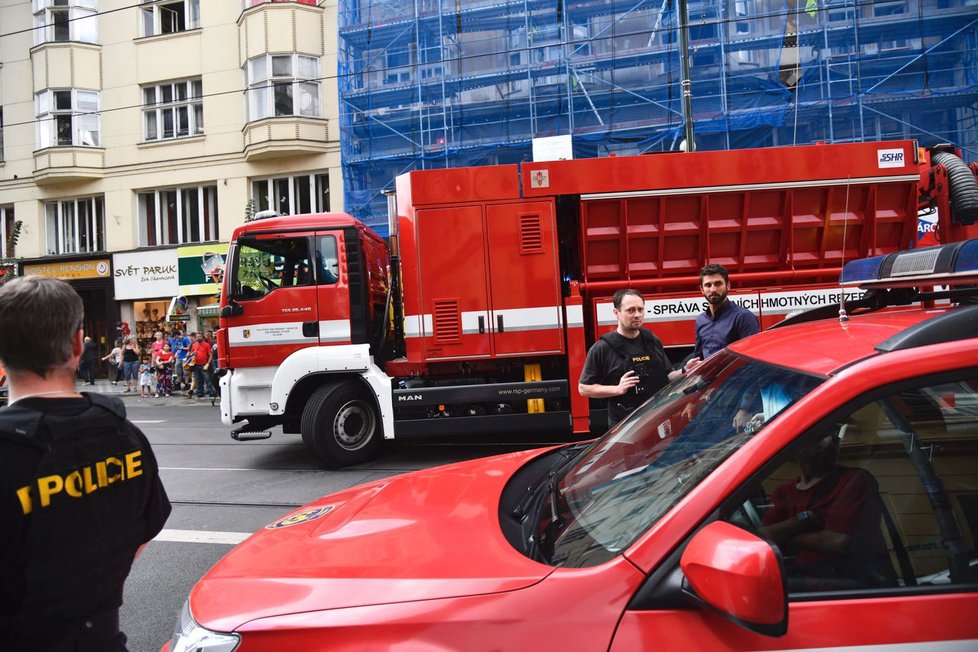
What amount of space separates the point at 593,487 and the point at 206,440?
29.9 ft

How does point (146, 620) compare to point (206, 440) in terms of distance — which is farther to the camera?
point (206, 440)

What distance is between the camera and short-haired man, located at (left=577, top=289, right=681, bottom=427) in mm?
4160

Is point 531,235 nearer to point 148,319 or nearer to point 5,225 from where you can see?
point 148,319

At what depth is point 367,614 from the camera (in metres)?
1.54

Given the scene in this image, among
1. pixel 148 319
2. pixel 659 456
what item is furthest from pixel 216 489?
pixel 148 319

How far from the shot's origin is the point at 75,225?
22.2 m

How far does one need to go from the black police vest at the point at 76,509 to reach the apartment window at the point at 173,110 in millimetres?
22042

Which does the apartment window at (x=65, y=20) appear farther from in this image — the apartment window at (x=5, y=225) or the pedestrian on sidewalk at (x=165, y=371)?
the pedestrian on sidewalk at (x=165, y=371)

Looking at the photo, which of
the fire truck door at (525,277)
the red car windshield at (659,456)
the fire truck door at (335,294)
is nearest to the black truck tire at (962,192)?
the fire truck door at (525,277)

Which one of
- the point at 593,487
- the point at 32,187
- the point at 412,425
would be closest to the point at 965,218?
the point at 412,425

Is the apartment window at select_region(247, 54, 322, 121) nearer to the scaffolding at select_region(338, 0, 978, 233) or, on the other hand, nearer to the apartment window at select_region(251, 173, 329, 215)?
the scaffolding at select_region(338, 0, 978, 233)

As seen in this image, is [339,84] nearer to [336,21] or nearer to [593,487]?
[336,21]

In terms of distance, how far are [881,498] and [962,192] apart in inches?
271

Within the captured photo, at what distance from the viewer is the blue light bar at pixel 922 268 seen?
6.20 ft
